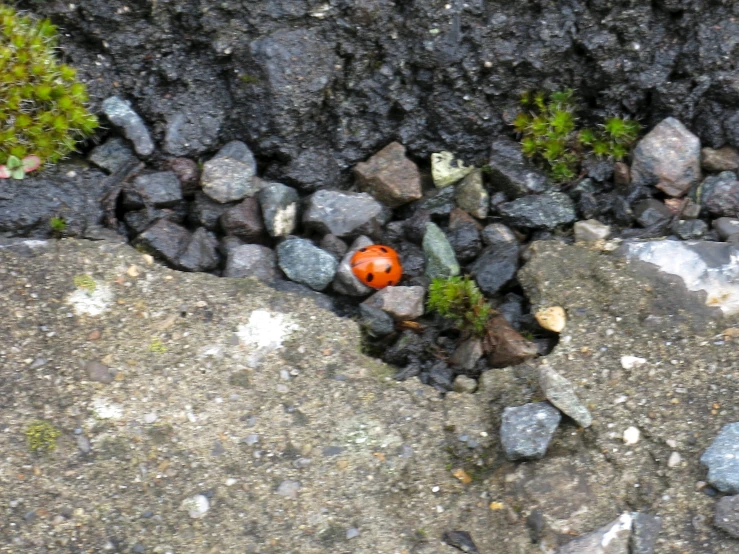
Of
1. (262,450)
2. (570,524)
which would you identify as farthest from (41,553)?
(570,524)

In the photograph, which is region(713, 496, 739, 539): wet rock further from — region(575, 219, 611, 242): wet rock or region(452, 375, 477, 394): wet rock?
region(575, 219, 611, 242): wet rock

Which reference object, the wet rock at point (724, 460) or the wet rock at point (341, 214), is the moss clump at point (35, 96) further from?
the wet rock at point (724, 460)

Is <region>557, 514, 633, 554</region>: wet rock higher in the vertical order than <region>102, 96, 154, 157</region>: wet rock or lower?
lower

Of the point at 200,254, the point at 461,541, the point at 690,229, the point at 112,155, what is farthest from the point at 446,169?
the point at 461,541

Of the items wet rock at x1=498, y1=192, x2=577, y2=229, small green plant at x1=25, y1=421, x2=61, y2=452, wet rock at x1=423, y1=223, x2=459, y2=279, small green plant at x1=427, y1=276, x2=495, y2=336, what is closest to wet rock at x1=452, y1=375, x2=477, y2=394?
small green plant at x1=427, y1=276, x2=495, y2=336

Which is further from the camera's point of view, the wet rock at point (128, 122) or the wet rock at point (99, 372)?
the wet rock at point (128, 122)

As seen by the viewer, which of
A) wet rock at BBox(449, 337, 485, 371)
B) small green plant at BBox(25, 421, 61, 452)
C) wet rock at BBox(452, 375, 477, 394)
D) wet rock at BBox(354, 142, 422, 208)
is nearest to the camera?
small green plant at BBox(25, 421, 61, 452)

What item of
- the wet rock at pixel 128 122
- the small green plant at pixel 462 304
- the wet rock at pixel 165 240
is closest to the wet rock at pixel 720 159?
the small green plant at pixel 462 304
